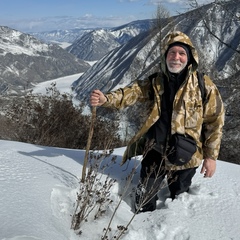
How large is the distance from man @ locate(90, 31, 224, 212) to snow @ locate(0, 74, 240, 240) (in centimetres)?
25

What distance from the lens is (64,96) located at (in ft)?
25.3

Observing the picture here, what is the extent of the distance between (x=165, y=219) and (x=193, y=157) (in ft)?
2.34

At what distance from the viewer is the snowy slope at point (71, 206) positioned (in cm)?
211

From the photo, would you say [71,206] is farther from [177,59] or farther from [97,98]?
[177,59]

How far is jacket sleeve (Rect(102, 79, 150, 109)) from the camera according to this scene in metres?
3.02

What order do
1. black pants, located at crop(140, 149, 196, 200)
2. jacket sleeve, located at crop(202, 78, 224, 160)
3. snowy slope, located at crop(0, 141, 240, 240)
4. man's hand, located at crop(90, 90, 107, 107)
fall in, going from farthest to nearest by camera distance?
black pants, located at crop(140, 149, 196, 200), jacket sleeve, located at crop(202, 78, 224, 160), man's hand, located at crop(90, 90, 107, 107), snowy slope, located at crop(0, 141, 240, 240)

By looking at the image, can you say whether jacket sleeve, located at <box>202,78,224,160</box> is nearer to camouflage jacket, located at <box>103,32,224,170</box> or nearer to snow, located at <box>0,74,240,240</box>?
camouflage jacket, located at <box>103,32,224,170</box>

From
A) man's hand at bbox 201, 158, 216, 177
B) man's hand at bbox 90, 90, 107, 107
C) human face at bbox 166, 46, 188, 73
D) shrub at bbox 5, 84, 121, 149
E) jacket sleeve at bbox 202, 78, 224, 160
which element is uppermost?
human face at bbox 166, 46, 188, 73

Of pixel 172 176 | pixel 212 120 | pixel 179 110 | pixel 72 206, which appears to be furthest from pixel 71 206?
pixel 212 120

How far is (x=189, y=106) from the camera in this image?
290 cm

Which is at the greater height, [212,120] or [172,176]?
[212,120]

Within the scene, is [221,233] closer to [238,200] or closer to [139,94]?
[238,200]

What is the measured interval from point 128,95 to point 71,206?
1241 millimetres

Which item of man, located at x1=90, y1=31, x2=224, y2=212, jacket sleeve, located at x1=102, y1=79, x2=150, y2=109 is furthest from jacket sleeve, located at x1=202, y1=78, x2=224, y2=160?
jacket sleeve, located at x1=102, y1=79, x2=150, y2=109
